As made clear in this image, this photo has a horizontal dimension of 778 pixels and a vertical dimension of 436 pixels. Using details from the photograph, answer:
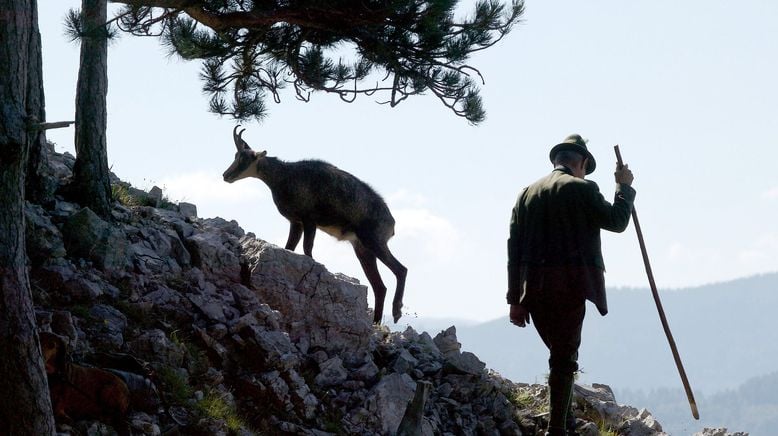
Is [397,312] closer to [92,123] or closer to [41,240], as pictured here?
[92,123]

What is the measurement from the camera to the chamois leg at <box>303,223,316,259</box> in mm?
12469

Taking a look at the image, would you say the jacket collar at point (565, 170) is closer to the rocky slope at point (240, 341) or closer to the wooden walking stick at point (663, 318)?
the wooden walking stick at point (663, 318)

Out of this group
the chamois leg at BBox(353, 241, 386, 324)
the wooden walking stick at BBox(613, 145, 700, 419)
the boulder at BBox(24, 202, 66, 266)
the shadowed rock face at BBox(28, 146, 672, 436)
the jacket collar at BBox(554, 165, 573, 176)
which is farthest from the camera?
the chamois leg at BBox(353, 241, 386, 324)

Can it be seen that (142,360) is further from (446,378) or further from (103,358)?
(446,378)

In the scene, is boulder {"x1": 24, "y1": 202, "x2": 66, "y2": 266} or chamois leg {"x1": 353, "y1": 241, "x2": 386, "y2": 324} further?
chamois leg {"x1": 353, "y1": 241, "x2": 386, "y2": 324}

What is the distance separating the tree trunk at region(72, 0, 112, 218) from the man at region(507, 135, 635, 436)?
15.8ft

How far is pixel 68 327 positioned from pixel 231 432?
1.56 metres

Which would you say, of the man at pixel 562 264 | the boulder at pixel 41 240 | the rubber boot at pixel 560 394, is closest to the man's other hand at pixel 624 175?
the man at pixel 562 264

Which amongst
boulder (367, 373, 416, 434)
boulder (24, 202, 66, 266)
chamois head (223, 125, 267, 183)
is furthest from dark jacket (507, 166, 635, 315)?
chamois head (223, 125, 267, 183)

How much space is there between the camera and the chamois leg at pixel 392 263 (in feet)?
42.2

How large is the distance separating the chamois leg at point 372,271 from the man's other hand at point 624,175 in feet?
17.9

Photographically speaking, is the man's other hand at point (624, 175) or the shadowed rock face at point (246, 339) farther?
the shadowed rock face at point (246, 339)

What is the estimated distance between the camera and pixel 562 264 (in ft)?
24.9

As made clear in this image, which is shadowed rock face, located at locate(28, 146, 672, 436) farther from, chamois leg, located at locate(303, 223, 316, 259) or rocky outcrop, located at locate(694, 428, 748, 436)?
chamois leg, located at locate(303, 223, 316, 259)
